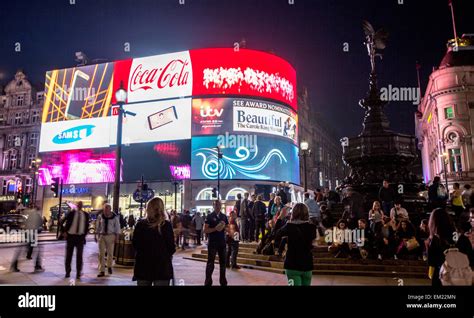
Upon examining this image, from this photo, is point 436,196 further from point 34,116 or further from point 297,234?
point 34,116

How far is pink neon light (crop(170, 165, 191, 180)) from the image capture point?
144 ft

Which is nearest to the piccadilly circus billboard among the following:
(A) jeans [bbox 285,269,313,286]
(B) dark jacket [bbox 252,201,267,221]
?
(B) dark jacket [bbox 252,201,267,221]

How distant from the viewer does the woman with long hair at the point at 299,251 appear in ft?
16.2

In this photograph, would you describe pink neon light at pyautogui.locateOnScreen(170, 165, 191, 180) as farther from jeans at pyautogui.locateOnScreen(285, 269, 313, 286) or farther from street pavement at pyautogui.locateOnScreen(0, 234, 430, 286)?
jeans at pyautogui.locateOnScreen(285, 269, 313, 286)

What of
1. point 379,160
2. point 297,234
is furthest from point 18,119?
point 297,234

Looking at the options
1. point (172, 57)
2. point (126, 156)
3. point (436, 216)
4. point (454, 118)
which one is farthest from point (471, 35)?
point (436, 216)

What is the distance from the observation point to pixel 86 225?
9812 millimetres

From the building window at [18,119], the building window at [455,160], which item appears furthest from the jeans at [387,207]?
the building window at [18,119]

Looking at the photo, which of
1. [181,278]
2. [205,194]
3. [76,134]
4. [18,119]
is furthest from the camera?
[18,119]

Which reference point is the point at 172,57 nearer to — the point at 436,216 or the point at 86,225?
the point at 86,225

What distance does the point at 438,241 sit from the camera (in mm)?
4980

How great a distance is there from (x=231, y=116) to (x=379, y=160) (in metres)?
31.0

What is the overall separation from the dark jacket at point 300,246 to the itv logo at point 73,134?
5097 centimetres
